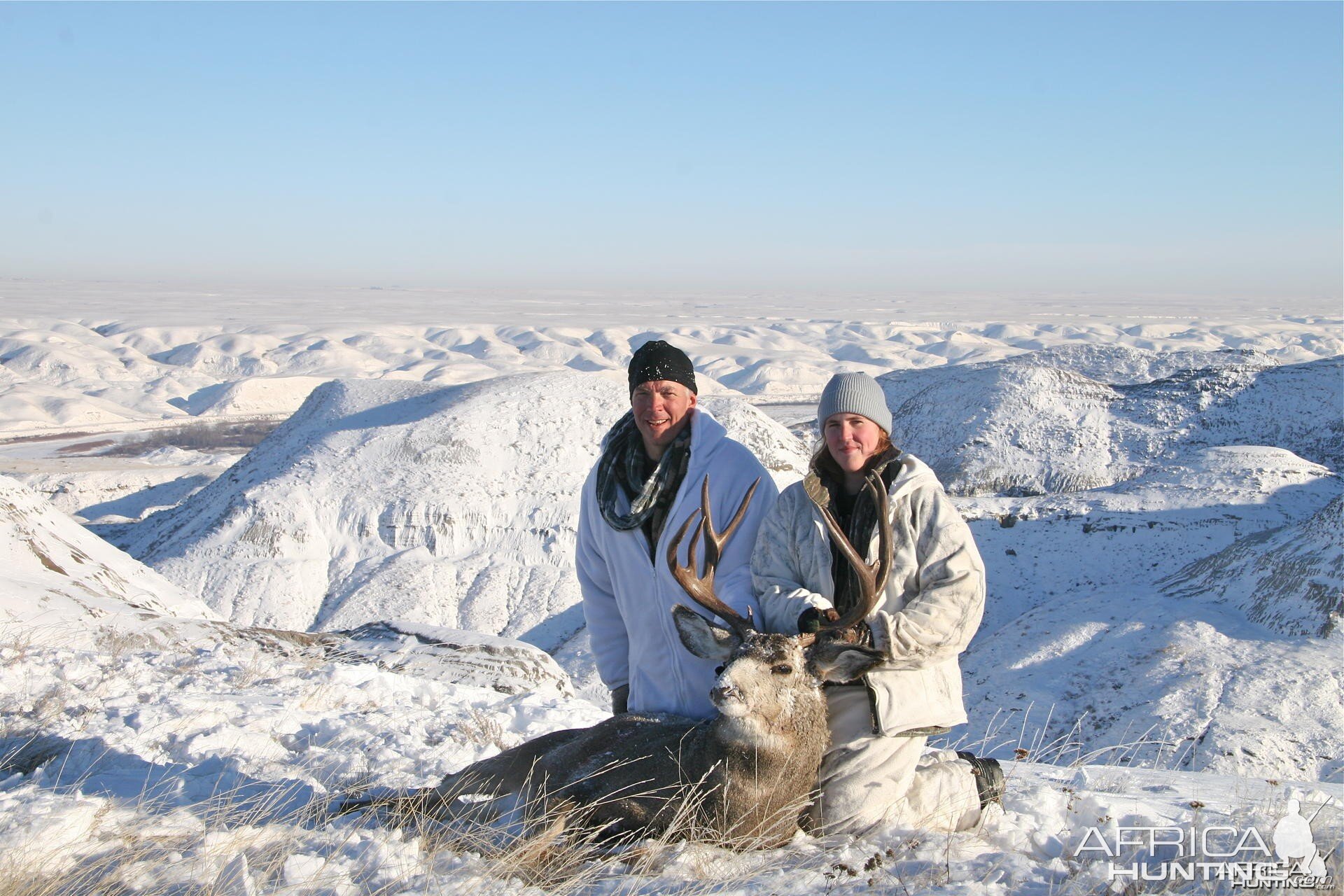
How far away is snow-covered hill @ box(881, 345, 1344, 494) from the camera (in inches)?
906

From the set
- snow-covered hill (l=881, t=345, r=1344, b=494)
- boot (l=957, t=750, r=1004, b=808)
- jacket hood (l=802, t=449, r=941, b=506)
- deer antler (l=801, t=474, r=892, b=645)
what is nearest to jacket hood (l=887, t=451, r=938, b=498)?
jacket hood (l=802, t=449, r=941, b=506)

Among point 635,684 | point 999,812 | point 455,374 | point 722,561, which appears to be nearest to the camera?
point 999,812

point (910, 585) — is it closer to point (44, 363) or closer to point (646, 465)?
point (646, 465)

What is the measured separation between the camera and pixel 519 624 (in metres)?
16.7

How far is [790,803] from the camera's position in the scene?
363 cm

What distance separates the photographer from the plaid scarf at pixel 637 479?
14.6 feet

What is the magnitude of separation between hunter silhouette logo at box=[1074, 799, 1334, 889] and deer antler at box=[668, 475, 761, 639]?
1.46 m

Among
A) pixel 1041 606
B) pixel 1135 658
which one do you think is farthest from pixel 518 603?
pixel 1135 658

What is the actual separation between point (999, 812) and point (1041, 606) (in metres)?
10.6

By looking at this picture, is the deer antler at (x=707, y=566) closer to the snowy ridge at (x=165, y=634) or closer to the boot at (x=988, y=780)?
the boot at (x=988, y=780)

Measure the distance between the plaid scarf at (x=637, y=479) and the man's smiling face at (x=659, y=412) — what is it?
0.04m

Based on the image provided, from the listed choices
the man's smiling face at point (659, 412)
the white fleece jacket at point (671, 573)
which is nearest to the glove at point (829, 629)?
the white fleece jacket at point (671, 573)

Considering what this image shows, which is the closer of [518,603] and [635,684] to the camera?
[635,684]

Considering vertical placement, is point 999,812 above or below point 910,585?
below
